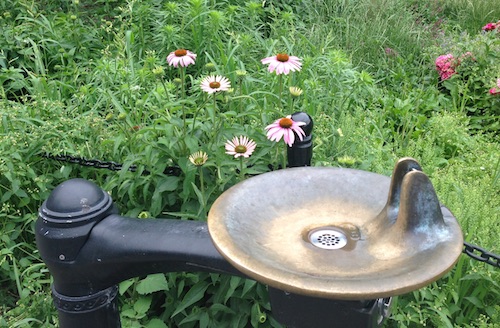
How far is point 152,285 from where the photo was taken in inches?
92.0

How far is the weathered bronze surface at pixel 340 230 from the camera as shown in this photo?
1.20 m

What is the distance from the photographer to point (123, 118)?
8.19ft

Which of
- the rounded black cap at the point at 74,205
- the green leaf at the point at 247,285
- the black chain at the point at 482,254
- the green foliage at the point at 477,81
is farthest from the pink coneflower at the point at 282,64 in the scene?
the green foliage at the point at 477,81

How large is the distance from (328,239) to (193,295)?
3.07 feet

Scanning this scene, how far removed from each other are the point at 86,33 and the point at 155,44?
56cm

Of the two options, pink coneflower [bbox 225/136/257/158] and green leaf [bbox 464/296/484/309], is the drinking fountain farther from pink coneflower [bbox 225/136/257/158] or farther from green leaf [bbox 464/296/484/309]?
green leaf [bbox 464/296/484/309]

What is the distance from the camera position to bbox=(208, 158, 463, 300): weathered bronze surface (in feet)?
3.92

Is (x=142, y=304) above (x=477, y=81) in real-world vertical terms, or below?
above

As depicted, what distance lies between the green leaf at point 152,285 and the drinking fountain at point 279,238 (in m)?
0.61

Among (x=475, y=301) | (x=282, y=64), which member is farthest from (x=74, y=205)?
(x=475, y=301)

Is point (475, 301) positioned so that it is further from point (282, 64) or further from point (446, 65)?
point (446, 65)

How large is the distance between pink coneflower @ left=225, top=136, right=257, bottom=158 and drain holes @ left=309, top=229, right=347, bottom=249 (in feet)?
2.14

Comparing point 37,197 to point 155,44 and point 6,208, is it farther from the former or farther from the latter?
point 155,44

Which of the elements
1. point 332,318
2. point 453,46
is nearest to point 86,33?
point 453,46
